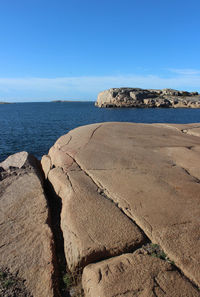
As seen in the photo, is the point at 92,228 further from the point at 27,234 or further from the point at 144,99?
the point at 144,99

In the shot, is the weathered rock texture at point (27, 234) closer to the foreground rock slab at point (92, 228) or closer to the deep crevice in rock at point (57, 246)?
the deep crevice in rock at point (57, 246)

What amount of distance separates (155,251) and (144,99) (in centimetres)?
9427

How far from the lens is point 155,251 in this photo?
11.0ft

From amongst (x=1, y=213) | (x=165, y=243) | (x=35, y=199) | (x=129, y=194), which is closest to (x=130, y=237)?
(x=165, y=243)

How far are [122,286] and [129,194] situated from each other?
201cm

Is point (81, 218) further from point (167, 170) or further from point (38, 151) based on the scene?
point (38, 151)

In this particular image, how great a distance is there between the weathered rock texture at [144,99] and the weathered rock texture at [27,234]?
8530 cm

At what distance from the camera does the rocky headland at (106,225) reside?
2.94m

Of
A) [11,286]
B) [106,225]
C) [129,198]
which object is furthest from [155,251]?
[11,286]

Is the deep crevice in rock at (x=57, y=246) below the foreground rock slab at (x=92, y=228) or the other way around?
below

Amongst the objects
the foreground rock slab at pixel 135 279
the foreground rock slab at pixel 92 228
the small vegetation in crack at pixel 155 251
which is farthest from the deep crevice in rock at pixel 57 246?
the small vegetation in crack at pixel 155 251

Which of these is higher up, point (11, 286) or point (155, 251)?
point (155, 251)

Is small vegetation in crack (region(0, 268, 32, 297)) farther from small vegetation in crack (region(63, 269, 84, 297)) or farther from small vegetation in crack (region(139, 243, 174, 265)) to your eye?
small vegetation in crack (region(139, 243, 174, 265))

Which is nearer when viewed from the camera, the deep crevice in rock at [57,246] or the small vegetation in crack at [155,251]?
the deep crevice in rock at [57,246]
